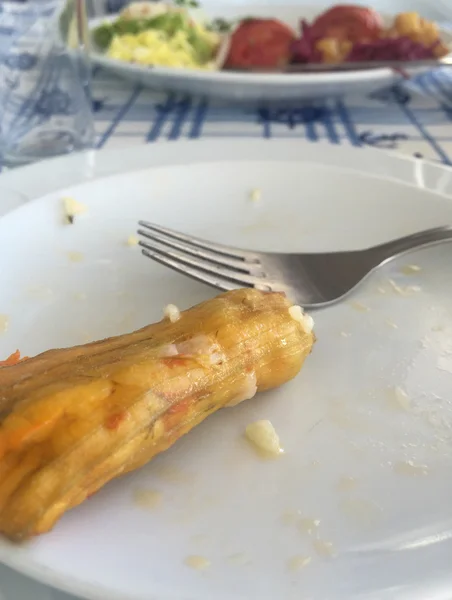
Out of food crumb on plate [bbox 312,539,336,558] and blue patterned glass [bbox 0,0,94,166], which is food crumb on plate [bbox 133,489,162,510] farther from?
blue patterned glass [bbox 0,0,94,166]

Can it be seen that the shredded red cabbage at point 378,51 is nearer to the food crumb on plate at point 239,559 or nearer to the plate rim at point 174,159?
the plate rim at point 174,159

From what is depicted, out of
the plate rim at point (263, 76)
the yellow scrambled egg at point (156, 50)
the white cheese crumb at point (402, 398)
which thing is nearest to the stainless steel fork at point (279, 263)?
the white cheese crumb at point (402, 398)

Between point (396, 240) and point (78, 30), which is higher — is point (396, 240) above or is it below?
below

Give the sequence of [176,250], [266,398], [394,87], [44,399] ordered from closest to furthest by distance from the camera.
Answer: [44,399]
[266,398]
[176,250]
[394,87]

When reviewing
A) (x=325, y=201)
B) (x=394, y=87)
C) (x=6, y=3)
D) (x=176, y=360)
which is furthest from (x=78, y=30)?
(x=176, y=360)

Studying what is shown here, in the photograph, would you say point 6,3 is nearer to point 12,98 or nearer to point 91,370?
point 12,98

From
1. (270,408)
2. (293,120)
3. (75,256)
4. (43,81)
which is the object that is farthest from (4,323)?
(293,120)

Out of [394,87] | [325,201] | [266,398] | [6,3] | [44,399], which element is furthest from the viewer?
[394,87]
